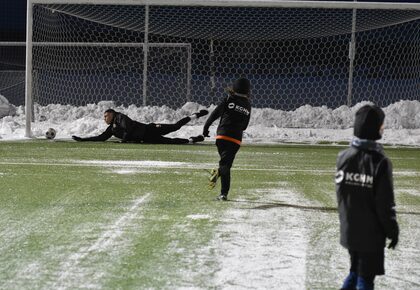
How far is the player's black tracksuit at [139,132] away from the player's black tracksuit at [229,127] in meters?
9.94

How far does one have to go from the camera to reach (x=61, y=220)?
7129mm

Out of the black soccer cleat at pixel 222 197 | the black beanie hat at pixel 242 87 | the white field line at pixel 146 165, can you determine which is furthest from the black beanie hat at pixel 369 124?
the white field line at pixel 146 165

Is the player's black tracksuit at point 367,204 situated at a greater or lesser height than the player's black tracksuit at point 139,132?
greater

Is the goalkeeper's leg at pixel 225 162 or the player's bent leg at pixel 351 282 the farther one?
the goalkeeper's leg at pixel 225 162

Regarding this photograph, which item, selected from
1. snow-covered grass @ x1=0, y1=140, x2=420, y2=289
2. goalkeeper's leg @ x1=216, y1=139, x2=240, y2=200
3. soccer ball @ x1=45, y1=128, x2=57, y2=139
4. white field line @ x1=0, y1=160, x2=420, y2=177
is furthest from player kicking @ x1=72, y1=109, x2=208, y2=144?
goalkeeper's leg @ x1=216, y1=139, x2=240, y2=200

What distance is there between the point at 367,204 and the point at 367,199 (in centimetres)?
3

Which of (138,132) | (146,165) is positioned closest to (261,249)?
(146,165)

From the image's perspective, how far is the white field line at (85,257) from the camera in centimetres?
480

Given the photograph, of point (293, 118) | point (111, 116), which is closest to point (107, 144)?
point (111, 116)

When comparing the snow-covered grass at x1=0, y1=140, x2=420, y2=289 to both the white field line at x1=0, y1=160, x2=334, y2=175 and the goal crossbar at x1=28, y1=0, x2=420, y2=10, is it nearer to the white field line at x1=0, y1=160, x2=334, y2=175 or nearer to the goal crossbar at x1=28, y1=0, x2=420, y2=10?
the white field line at x1=0, y1=160, x2=334, y2=175

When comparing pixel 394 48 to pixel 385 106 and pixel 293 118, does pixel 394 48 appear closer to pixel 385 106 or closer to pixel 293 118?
pixel 385 106

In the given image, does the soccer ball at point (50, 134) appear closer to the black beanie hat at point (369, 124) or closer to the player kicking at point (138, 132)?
the player kicking at point (138, 132)

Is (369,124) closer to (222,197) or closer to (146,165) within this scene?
(222,197)

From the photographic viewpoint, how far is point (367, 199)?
161 inches
